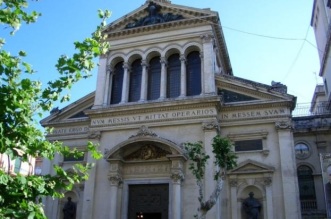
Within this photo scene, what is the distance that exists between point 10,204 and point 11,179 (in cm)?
46

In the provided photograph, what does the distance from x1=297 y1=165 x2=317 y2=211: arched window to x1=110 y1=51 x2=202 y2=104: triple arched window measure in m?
10.1

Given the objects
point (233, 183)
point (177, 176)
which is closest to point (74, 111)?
point (177, 176)

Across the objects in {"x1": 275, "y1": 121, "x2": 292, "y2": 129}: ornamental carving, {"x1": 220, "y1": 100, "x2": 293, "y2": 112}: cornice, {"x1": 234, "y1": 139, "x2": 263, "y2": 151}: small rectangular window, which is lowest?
{"x1": 234, "y1": 139, "x2": 263, "y2": 151}: small rectangular window

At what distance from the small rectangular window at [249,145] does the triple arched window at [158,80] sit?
3879mm

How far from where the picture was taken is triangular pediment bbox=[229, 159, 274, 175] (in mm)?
18711

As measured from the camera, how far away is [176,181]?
18938 millimetres

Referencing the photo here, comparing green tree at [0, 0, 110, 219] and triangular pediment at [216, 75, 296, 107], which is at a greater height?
triangular pediment at [216, 75, 296, 107]

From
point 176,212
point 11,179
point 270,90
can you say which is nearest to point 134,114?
point 176,212

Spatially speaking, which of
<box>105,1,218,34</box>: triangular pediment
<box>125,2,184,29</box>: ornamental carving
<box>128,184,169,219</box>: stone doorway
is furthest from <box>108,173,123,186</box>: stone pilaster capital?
<box>125,2,184,29</box>: ornamental carving

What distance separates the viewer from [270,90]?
2011 cm

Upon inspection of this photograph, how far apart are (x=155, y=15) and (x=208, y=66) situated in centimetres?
551

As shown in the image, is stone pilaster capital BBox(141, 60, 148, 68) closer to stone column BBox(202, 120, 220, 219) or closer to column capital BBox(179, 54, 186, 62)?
column capital BBox(179, 54, 186, 62)

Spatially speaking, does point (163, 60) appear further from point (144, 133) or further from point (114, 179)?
point (114, 179)

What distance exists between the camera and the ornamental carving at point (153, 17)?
77.5ft
